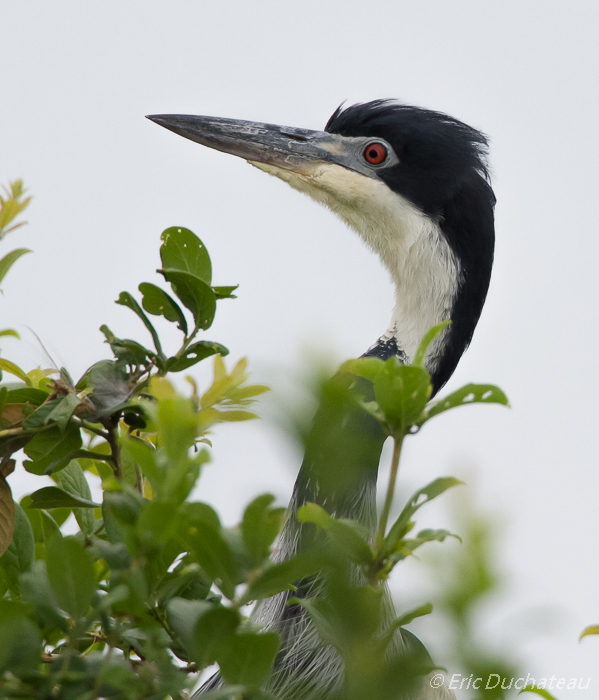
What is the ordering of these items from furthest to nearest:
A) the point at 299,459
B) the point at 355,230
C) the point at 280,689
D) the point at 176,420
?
the point at 355,230, the point at 280,689, the point at 176,420, the point at 299,459

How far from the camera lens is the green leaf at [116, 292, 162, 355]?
0.99m

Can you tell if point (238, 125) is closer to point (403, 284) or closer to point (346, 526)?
point (403, 284)

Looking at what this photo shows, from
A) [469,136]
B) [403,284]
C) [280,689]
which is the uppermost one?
[469,136]

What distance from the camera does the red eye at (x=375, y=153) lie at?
2633 mm

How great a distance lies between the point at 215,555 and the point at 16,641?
158 mm

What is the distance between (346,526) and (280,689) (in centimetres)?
130

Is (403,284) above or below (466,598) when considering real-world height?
above

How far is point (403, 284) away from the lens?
2584 millimetres

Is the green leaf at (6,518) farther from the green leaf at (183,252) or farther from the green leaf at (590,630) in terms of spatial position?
the green leaf at (590,630)

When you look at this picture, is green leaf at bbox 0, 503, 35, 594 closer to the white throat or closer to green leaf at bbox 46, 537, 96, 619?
green leaf at bbox 46, 537, 96, 619

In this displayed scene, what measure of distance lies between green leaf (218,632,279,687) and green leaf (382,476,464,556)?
13cm

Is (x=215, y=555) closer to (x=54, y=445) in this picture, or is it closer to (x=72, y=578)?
(x=72, y=578)

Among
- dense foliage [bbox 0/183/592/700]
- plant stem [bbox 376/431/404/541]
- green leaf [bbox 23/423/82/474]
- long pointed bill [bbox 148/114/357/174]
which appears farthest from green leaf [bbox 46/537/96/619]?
long pointed bill [bbox 148/114/357/174]

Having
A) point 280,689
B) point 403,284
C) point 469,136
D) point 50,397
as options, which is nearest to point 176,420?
point 50,397
